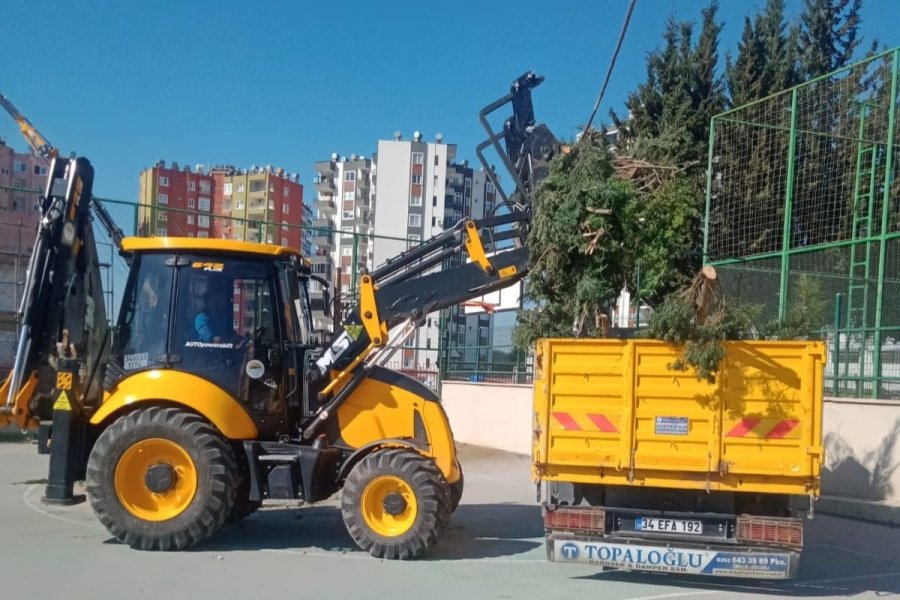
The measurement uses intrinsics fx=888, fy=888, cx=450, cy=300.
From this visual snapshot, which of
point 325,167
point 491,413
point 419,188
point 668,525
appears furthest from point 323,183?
point 668,525

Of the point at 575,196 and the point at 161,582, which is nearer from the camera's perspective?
the point at 161,582

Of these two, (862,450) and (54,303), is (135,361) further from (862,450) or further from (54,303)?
(862,450)

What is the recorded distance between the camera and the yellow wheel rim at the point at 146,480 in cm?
832

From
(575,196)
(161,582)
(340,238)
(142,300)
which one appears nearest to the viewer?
(161,582)

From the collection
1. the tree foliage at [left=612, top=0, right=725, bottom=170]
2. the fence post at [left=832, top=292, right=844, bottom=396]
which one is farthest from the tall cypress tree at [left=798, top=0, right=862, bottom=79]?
the fence post at [left=832, top=292, right=844, bottom=396]

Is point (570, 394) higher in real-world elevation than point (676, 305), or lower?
lower

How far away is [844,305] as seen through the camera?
13.7 metres

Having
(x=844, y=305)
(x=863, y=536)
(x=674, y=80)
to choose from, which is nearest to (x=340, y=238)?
(x=674, y=80)

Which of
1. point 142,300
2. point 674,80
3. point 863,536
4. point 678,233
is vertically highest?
point 674,80

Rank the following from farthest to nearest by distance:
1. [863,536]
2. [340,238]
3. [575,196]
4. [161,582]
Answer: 1. [340,238]
2. [863,536]
3. [575,196]
4. [161,582]

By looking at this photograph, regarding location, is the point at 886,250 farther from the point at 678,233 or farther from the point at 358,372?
the point at 358,372

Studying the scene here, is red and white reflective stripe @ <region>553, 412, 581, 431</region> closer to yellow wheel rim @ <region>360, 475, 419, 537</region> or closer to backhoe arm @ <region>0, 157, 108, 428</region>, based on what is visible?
yellow wheel rim @ <region>360, 475, 419, 537</region>

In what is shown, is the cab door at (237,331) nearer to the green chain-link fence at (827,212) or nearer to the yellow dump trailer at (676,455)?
the yellow dump trailer at (676,455)

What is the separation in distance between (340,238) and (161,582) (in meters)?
15.4
